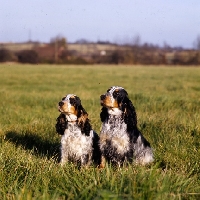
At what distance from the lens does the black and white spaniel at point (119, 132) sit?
5441 millimetres

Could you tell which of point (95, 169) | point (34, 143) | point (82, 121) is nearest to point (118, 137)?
point (82, 121)

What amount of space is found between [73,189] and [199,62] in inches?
2747

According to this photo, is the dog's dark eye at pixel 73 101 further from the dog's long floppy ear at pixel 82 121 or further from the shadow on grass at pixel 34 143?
the shadow on grass at pixel 34 143

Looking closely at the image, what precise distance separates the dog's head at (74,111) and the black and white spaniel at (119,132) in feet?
0.89

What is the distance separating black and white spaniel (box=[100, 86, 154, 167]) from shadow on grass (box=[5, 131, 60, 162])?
1.05 m

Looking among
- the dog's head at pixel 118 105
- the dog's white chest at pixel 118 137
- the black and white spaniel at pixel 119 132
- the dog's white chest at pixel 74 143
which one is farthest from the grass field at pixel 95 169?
the dog's head at pixel 118 105

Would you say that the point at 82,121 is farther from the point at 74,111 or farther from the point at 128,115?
the point at 128,115

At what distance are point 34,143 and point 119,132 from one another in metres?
2.10

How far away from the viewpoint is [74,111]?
5.51 meters

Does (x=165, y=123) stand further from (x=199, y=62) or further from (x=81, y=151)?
(x=199, y=62)

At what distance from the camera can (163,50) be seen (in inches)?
3187

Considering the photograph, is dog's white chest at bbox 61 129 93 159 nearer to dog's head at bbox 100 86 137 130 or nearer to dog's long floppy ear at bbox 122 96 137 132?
dog's head at bbox 100 86 137 130

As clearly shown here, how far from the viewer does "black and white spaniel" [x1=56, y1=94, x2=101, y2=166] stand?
5586mm

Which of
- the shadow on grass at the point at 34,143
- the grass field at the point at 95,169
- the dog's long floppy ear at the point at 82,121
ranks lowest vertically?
the shadow on grass at the point at 34,143
